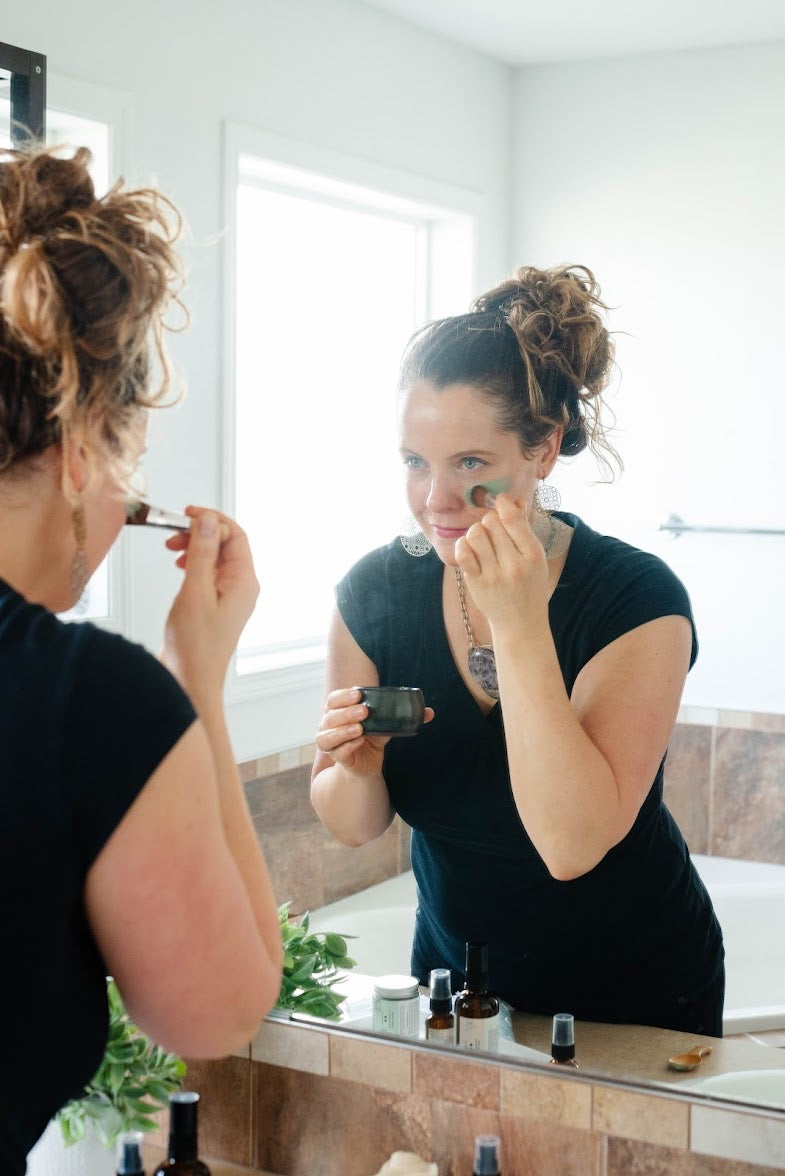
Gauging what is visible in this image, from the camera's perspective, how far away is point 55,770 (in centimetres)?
62

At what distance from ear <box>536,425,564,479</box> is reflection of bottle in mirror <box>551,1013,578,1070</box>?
0.53 metres

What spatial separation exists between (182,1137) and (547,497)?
692mm

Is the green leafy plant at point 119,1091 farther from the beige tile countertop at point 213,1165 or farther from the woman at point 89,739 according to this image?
the woman at point 89,739

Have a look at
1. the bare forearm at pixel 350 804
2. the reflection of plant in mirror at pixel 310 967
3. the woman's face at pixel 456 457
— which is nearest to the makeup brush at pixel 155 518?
the woman's face at pixel 456 457

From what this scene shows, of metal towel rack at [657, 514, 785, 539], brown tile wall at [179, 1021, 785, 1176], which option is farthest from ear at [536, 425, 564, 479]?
brown tile wall at [179, 1021, 785, 1176]

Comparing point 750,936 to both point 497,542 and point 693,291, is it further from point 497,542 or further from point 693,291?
point 693,291

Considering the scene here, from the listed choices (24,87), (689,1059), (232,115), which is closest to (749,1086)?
(689,1059)

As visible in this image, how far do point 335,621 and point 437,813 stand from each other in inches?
9.4

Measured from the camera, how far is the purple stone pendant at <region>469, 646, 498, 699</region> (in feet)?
3.96

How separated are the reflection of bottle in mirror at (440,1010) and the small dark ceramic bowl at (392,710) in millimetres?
254

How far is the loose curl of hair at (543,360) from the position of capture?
1.17 metres

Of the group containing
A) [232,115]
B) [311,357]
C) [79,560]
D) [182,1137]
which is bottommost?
[182,1137]

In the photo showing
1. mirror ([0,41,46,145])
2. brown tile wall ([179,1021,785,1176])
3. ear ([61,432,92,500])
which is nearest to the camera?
ear ([61,432,92,500])

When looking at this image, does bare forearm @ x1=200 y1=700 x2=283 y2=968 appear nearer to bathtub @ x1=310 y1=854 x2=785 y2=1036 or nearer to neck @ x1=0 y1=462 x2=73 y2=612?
neck @ x1=0 y1=462 x2=73 y2=612
